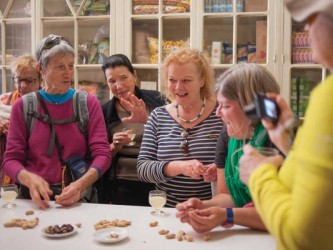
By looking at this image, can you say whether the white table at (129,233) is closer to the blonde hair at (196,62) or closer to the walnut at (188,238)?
the walnut at (188,238)

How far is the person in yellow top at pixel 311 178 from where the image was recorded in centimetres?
71

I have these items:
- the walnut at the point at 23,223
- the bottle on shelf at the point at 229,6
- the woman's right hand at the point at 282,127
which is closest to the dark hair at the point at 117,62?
the bottle on shelf at the point at 229,6

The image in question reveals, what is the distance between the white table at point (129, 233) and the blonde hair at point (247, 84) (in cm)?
46

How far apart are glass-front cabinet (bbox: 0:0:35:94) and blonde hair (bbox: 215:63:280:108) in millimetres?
2376

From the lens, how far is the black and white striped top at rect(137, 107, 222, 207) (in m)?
1.94

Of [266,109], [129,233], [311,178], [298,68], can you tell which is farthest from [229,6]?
[311,178]

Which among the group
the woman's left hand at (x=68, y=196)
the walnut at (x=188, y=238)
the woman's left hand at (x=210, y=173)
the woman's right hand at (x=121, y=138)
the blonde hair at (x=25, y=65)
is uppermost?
the blonde hair at (x=25, y=65)

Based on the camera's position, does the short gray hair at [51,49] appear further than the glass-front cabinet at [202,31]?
No

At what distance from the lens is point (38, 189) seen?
5.81 ft

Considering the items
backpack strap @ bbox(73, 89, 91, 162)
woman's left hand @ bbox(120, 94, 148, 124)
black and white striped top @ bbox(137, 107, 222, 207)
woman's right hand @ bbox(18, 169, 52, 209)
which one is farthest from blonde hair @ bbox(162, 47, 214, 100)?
woman's right hand @ bbox(18, 169, 52, 209)

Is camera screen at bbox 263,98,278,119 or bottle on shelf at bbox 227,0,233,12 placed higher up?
bottle on shelf at bbox 227,0,233,12

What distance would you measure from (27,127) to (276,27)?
1867mm

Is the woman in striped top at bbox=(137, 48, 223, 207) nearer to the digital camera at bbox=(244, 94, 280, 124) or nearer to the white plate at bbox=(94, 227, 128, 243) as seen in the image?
the white plate at bbox=(94, 227, 128, 243)

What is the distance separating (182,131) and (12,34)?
7.14ft
